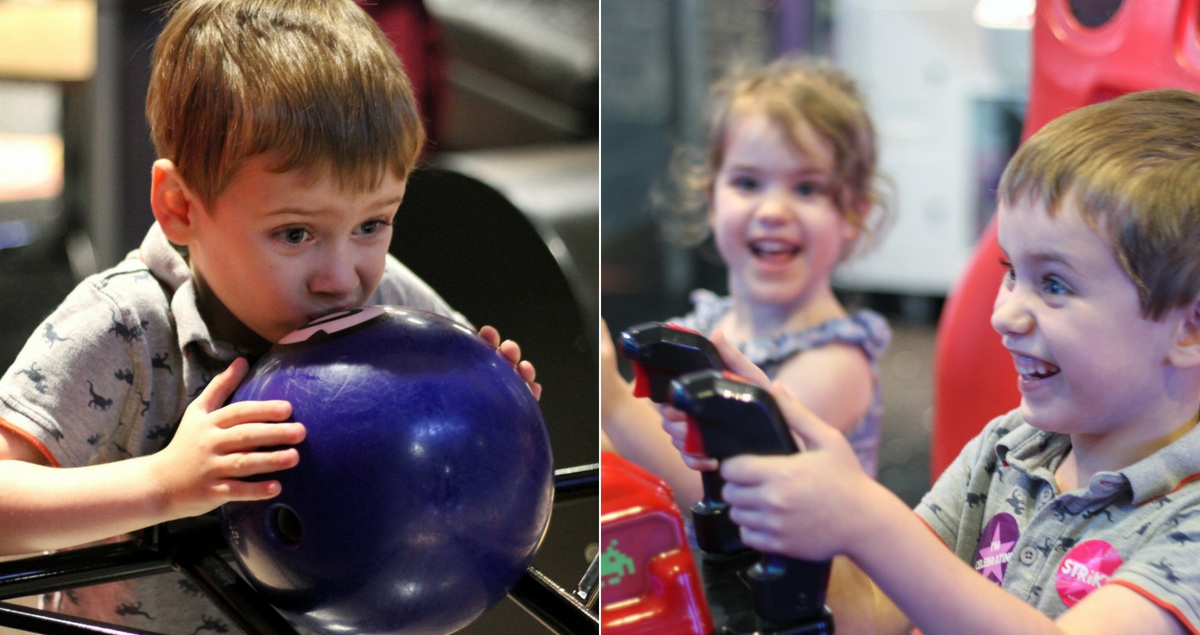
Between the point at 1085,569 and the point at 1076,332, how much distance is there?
144 millimetres

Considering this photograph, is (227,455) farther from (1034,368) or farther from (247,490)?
(1034,368)

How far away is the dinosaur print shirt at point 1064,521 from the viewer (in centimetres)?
66

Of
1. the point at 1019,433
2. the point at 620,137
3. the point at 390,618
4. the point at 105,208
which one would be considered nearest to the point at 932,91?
the point at 620,137

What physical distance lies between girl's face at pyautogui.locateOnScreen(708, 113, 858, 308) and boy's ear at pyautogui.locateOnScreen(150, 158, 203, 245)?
2.25 feet

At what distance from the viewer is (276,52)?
2.78ft

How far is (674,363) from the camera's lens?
0.64 metres

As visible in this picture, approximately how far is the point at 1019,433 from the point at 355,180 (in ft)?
1.63

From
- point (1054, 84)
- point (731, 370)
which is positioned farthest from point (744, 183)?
point (731, 370)

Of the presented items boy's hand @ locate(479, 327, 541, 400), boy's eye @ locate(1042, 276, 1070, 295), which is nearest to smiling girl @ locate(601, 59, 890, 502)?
boy's hand @ locate(479, 327, 541, 400)

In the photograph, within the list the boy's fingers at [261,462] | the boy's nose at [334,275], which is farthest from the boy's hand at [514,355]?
the boy's fingers at [261,462]

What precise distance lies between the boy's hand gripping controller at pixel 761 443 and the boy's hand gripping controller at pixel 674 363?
0.21ft

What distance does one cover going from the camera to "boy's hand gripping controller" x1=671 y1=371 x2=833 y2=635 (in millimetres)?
536

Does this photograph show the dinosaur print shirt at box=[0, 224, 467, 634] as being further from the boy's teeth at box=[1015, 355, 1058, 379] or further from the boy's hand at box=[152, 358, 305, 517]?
the boy's teeth at box=[1015, 355, 1058, 379]

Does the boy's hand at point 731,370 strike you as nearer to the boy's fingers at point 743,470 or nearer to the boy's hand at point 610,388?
the boy's fingers at point 743,470
